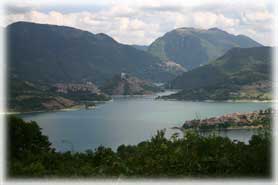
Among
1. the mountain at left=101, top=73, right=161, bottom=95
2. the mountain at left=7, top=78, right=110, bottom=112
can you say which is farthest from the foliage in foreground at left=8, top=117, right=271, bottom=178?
the mountain at left=101, top=73, right=161, bottom=95

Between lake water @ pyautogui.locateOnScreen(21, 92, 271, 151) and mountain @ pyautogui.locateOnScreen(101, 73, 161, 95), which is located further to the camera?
mountain @ pyautogui.locateOnScreen(101, 73, 161, 95)

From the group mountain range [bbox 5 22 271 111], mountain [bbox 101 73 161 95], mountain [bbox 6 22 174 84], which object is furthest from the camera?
mountain [bbox 6 22 174 84]

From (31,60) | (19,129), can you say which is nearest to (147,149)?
(19,129)

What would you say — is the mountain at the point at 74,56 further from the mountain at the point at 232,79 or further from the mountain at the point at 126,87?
the mountain at the point at 232,79

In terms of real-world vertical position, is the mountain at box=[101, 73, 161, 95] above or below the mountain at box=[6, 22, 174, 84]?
below

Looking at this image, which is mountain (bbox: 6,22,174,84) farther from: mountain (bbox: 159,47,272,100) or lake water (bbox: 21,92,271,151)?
lake water (bbox: 21,92,271,151)

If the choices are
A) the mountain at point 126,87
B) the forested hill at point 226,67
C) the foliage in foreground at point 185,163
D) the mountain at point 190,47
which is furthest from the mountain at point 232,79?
the mountain at point 190,47

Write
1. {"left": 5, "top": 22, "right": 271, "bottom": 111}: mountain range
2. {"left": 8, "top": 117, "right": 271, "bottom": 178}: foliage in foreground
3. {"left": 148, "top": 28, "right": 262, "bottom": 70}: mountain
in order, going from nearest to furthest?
{"left": 8, "top": 117, "right": 271, "bottom": 178}: foliage in foreground, {"left": 5, "top": 22, "right": 271, "bottom": 111}: mountain range, {"left": 148, "top": 28, "right": 262, "bottom": 70}: mountain
